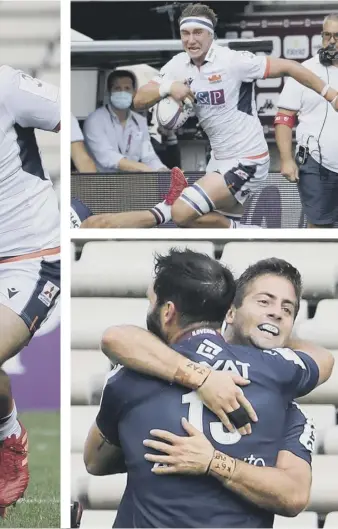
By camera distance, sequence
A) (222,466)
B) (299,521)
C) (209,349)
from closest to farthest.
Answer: (222,466), (209,349), (299,521)

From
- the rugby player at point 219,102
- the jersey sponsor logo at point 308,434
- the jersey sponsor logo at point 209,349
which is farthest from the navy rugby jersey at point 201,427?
the rugby player at point 219,102

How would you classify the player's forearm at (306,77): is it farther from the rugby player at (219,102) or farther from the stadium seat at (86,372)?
the stadium seat at (86,372)

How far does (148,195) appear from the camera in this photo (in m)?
4.16

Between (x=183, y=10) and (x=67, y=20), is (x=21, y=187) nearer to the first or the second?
(x=67, y=20)

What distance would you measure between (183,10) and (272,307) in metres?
1.30

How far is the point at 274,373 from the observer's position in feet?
12.6

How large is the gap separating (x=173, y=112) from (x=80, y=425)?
1.37m

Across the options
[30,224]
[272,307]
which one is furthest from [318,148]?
[30,224]

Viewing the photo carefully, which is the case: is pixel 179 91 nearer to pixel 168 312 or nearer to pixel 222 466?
pixel 168 312

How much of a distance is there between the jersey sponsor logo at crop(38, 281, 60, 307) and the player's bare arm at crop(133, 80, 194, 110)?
33.1 inches

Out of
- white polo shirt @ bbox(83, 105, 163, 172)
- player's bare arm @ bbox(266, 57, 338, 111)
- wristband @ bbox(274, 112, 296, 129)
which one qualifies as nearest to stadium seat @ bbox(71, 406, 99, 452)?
white polo shirt @ bbox(83, 105, 163, 172)

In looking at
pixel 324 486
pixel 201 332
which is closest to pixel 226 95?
pixel 201 332

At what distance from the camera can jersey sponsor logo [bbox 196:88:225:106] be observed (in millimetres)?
4176

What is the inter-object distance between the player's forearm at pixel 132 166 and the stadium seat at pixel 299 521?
153 centimetres
